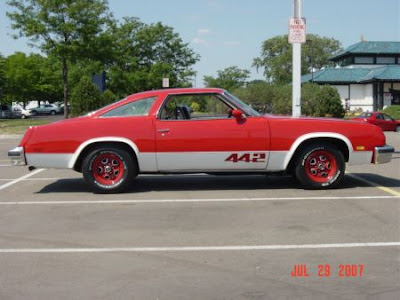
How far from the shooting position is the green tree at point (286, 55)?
285ft

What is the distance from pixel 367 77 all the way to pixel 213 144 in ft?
153

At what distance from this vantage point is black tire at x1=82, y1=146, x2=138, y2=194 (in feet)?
26.5

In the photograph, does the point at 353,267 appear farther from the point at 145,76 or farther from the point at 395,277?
the point at 145,76

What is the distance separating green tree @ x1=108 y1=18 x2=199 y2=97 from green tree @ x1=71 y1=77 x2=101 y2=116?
15316 mm

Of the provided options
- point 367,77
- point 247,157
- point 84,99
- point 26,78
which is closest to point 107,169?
point 247,157

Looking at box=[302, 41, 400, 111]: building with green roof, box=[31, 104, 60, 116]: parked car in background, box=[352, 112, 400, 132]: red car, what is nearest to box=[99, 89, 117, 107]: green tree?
box=[352, 112, 400, 132]: red car

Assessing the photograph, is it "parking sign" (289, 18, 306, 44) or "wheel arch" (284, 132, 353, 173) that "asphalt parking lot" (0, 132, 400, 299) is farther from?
"parking sign" (289, 18, 306, 44)

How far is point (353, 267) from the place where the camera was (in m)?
4.64

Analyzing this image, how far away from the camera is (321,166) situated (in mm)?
8258

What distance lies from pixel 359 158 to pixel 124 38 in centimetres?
3953

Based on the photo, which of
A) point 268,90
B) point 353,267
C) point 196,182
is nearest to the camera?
point 353,267

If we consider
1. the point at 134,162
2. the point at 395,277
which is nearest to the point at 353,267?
the point at 395,277

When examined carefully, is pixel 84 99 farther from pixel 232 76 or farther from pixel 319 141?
pixel 232 76

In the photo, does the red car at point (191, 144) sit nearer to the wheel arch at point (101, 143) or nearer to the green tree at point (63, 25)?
the wheel arch at point (101, 143)
